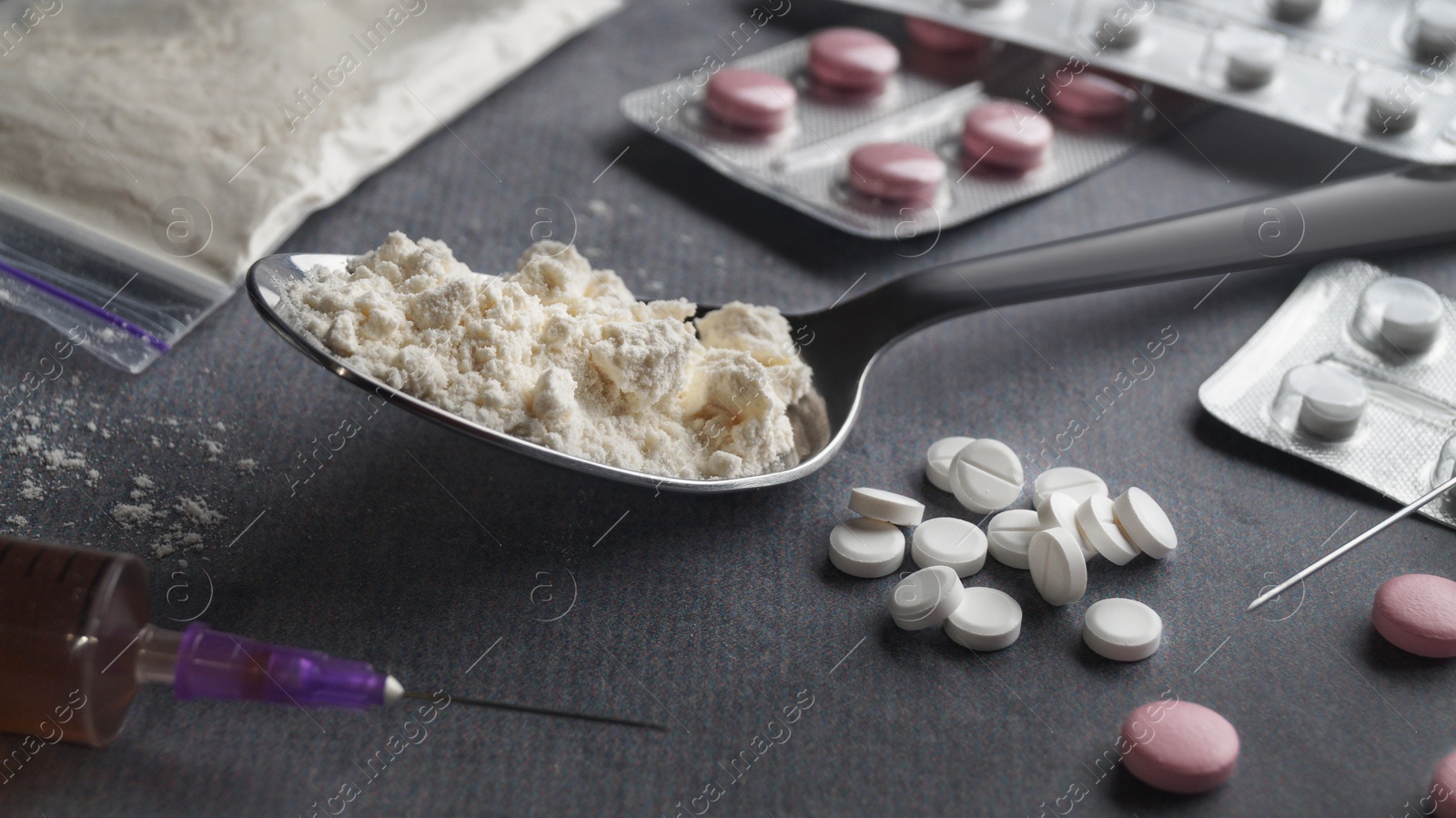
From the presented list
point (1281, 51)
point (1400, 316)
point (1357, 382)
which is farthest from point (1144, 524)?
point (1281, 51)

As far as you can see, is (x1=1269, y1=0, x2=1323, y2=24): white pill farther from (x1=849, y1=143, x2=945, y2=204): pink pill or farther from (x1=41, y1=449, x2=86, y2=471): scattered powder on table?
(x1=41, y1=449, x2=86, y2=471): scattered powder on table

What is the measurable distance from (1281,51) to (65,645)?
4.02 ft

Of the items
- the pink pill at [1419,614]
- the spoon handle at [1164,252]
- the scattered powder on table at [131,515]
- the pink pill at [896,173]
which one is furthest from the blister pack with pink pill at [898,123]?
the scattered powder on table at [131,515]

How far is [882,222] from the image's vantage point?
1064mm

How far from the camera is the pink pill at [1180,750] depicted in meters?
0.62

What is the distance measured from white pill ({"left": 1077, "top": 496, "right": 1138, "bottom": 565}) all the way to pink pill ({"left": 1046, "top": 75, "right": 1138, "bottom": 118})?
62 cm

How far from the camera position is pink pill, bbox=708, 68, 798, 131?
1.15m

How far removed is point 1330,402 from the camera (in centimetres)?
84

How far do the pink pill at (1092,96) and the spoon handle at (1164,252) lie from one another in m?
0.31

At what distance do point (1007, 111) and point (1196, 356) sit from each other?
350mm

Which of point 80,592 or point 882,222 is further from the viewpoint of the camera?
point 882,222

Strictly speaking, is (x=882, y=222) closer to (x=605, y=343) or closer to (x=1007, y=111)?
(x=1007, y=111)

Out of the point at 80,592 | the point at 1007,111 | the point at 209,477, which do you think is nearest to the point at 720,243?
the point at 1007,111

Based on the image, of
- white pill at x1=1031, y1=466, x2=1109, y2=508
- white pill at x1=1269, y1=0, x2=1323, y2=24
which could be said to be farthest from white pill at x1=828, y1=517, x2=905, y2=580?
white pill at x1=1269, y1=0, x2=1323, y2=24
